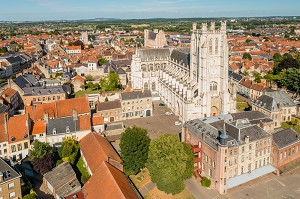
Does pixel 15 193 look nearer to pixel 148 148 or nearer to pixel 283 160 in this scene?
pixel 148 148

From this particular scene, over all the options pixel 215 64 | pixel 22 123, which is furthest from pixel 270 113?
pixel 22 123

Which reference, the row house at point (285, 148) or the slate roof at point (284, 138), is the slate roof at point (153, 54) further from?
the row house at point (285, 148)

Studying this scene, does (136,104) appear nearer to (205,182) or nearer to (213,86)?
(213,86)

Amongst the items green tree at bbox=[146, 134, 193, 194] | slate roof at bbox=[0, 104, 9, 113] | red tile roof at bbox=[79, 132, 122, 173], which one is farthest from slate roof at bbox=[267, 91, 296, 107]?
slate roof at bbox=[0, 104, 9, 113]

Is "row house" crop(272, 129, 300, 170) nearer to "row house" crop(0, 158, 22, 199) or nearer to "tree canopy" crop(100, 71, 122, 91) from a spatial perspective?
"row house" crop(0, 158, 22, 199)

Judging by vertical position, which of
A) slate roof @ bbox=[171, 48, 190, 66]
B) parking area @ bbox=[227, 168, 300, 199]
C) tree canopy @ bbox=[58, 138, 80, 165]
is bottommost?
parking area @ bbox=[227, 168, 300, 199]

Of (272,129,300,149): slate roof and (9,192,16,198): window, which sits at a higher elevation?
(272,129,300,149): slate roof
